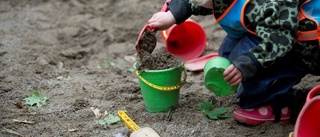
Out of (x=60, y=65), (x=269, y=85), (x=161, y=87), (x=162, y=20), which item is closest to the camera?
(x=269, y=85)

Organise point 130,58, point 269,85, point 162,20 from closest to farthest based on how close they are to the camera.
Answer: point 269,85 < point 162,20 < point 130,58

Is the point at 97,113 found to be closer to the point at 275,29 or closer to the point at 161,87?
the point at 161,87

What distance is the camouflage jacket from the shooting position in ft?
6.30

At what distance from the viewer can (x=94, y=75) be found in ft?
9.56

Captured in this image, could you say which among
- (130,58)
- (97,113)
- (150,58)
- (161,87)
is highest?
(150,58)

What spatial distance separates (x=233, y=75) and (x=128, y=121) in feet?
1.74

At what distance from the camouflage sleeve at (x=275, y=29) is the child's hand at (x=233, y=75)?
94 mm

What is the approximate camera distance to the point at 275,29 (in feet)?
6.44

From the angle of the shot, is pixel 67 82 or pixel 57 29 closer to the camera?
pixel 67 82

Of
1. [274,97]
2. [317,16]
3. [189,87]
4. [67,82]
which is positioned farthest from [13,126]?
[317,16]

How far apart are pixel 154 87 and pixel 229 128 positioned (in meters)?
0.38

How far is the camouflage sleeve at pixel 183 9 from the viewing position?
233 cm

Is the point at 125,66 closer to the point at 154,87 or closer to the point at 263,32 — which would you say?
the point at 154,87

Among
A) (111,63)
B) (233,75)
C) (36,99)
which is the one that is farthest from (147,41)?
(111,63)
